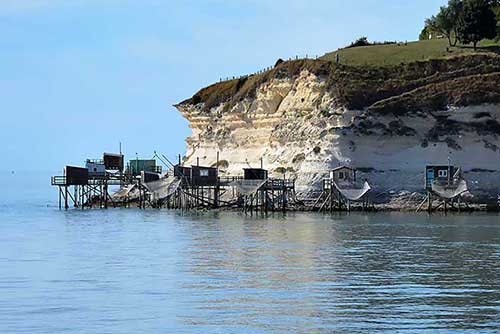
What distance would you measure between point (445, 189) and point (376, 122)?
956 cm

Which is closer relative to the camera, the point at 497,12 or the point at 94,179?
the point at 94,179

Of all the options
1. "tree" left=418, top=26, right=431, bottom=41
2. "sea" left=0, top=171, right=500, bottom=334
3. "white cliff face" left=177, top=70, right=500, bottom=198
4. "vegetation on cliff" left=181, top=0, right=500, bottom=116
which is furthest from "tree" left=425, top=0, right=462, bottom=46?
"sea" left=0, top=171, right=500, bottom=334

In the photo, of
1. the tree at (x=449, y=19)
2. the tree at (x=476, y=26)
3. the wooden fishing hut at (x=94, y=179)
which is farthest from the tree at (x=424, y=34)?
the wooden fishing hut at (x=94, y=179)

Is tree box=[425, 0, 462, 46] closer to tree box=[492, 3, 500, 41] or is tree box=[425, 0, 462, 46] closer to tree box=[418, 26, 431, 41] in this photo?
tree box=[492, 3, 500, 41]

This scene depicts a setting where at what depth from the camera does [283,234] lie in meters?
61.1

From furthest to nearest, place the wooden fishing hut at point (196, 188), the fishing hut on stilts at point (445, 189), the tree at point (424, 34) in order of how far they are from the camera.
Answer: the tree at point (424, 34), the wooden fishing hut at point (196, 188), the fishing hut on stilts at point (445, 189)

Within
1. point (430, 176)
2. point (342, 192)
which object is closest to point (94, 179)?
point (342, 192)

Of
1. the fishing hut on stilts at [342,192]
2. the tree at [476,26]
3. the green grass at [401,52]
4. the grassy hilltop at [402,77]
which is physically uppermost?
the tree at [476,26]

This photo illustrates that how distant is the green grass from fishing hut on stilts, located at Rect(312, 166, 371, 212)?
586 inches

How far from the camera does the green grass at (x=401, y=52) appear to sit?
325 feet

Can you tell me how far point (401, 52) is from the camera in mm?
103750

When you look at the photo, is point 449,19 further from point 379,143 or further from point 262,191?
point 262,191

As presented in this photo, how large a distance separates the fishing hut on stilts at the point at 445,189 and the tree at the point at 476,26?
1921 cm

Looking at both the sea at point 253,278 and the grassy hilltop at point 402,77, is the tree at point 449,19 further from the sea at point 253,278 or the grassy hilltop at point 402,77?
the sea at point 253,278
